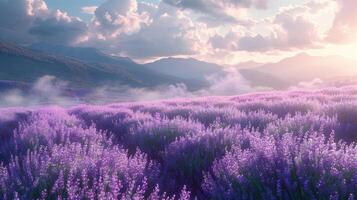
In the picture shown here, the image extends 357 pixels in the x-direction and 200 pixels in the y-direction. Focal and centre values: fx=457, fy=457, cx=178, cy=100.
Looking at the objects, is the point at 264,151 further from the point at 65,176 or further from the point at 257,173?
the point at 65,176

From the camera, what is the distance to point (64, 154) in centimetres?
429

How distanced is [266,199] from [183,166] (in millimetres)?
1880

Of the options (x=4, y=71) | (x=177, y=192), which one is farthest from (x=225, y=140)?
(x=4, y=71)

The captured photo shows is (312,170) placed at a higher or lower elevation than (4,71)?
lower

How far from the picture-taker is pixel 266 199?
11.0 feet

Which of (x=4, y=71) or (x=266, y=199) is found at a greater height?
(x=4, y=71)

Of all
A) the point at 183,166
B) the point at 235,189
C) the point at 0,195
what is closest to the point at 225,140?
the point at 183,166

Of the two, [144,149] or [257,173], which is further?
[144,149]

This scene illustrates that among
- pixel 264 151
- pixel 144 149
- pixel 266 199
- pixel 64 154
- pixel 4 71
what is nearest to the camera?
pixel 266 199

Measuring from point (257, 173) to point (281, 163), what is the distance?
0.76 ft

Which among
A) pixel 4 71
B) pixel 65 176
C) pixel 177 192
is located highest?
pixel 4 71

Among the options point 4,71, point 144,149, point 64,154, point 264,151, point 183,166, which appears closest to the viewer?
point 264,151

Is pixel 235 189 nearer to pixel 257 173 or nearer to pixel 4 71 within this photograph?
pixel 257 173

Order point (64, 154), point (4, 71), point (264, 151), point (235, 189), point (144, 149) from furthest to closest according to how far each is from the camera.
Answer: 1. point (4, 71)
2. point (144, 149)
3. point (64, 154)
4. point (264, 151)
5. point (235, 189)
